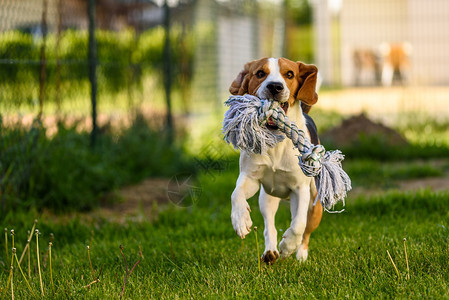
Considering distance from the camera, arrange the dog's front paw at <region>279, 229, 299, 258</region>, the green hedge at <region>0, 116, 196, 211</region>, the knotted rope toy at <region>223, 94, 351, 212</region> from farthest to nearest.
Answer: the green hedge at <region>0, 116, 196, 211</region>
the dog's front paw at <region>279, 229, 299, 258</region>
the knotted rope toy at <region>223, 94, 351, 212</region>

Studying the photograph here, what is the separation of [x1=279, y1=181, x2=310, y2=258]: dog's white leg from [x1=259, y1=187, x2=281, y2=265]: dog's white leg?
5 centimetres

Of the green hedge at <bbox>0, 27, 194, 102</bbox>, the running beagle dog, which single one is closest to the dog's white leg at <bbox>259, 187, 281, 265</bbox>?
the running beagle dog

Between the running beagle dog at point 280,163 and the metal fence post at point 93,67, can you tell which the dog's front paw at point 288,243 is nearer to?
the running beagle dog at point 280,163

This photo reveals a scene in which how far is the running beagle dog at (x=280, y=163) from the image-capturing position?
3125 millimetres

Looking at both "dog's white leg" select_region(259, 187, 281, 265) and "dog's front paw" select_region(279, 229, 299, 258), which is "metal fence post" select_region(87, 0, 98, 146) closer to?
"dog's white leg" select_region(259, 187, 281, 265)

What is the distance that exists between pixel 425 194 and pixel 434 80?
12.9m

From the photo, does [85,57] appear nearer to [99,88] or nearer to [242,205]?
[99,88]

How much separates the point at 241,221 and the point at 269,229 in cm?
35

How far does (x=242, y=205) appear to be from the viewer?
3119 millimetres

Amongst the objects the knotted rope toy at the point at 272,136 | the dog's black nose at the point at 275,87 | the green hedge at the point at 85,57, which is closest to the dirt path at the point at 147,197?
the green hedge at the point at 85,57

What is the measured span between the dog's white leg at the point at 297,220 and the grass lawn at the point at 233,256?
0.16m

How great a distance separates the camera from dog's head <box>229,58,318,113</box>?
3.07m

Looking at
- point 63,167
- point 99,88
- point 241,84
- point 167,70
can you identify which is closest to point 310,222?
point 241,84

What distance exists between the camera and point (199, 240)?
4.37 metres
